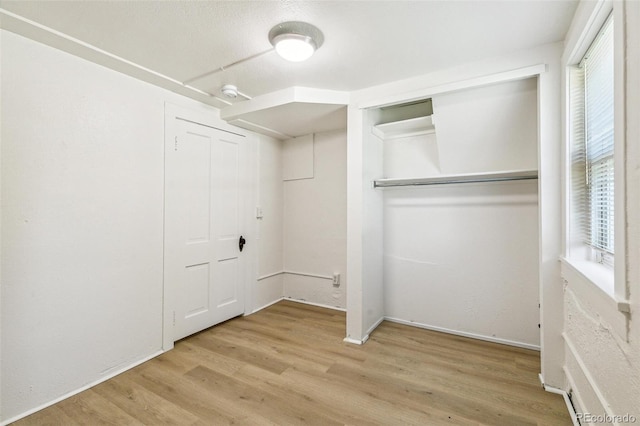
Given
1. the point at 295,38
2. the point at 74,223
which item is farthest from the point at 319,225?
the point at 74,223

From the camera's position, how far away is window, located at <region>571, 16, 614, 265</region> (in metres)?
1.34

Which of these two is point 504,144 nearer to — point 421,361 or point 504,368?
point 504,368

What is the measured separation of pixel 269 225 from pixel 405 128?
2004mm

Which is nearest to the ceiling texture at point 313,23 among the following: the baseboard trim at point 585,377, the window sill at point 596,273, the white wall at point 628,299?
the white wall at point 628,299

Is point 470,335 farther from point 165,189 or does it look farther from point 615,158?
point 165,189

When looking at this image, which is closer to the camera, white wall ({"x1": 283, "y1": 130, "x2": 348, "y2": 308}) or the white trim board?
the white trim board

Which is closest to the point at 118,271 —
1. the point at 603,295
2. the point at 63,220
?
the point at 63,220

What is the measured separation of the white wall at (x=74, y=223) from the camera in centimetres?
167

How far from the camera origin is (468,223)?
2.70 meters

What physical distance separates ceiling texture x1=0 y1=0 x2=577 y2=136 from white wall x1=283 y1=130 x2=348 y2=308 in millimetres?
1330

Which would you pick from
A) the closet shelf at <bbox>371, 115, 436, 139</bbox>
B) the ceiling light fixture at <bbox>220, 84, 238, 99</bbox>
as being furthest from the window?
the ceiling light fixture at <bbox>220, 84, 238, 99</bbox>

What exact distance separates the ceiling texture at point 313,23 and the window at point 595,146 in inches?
13.1

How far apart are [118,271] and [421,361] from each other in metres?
2.47

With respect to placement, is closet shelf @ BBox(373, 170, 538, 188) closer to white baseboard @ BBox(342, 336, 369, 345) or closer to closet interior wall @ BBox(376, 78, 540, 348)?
closet interior wall @ BBox(376, 78, 540, 348)
